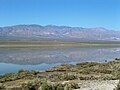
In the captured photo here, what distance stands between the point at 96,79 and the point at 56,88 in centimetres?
660

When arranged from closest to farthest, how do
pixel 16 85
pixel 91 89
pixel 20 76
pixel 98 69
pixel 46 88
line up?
pixel 46 88, pixel 91 89, pixel 16 85, pixel 20 76, pixel 98 69

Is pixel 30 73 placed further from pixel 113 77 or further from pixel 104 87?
pixel 104 87

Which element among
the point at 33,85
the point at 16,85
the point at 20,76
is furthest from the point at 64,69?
the point at 33,85

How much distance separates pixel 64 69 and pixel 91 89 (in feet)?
40.4

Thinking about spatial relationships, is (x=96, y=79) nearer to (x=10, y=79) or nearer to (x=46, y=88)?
(x=10, y=79)

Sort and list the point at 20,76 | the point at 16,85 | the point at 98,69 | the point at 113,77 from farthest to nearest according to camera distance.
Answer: the point at 98,69
the point at 20,76
the point at 113,77
the point at 16,85

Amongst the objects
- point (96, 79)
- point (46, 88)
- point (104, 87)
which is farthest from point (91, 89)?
point (96, 79)

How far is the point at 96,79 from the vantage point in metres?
23.9

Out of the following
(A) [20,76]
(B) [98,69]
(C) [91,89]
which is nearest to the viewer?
(C) [91,89]

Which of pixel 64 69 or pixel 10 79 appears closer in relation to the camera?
pixel 10 79

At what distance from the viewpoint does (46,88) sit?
55.9 feet

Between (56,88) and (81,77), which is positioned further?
(81,77)

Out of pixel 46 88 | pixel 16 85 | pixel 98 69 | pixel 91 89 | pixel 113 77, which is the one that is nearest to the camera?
pixel 46 88

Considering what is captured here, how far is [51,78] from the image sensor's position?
79.2 ft
